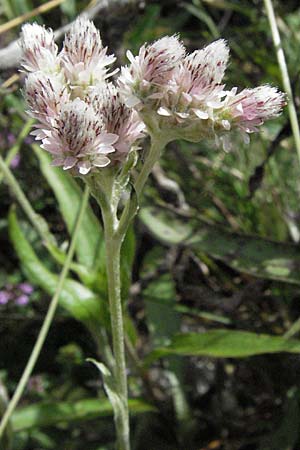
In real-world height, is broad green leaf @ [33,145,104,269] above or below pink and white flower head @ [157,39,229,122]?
below

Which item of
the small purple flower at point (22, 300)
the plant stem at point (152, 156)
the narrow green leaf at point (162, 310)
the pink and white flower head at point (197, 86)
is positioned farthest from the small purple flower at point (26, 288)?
the pink and white flower head at point (197, 86)

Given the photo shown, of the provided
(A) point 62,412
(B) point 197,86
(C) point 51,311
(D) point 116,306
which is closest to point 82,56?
(B) point 197,86

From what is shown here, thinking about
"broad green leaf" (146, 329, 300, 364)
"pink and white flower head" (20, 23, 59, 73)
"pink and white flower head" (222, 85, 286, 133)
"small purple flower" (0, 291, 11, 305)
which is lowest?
"small purple flower" (0, 291, 11, 305)

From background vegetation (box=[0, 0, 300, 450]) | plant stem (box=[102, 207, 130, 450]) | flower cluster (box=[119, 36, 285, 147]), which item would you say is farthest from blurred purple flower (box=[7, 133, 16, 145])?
flower cluster (box=[119, 36, 285, 147])

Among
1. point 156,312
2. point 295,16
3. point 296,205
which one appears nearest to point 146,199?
point 156,312

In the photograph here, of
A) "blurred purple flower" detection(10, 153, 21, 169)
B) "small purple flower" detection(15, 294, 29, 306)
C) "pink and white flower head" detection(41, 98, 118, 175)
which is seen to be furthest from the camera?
"blurred purple flower" detection(10, 153, 21, 169)

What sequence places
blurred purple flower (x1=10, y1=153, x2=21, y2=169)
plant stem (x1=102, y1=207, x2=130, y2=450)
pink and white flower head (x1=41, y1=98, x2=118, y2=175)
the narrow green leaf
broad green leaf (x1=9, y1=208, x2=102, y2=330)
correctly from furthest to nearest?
blurred purple flower (x1=10, y1=153, x2=21, y2=169) < the narrow green leaf < broad green leaf (x1=9, y1=208, x2=102, y2=330) < plant stem (x1=102, y1=207, x2=130, y2=450) < pink and white flower head (x1=41, y1=98, x2=118, y2=175)

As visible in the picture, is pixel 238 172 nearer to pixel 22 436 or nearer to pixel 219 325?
pixel 219 325

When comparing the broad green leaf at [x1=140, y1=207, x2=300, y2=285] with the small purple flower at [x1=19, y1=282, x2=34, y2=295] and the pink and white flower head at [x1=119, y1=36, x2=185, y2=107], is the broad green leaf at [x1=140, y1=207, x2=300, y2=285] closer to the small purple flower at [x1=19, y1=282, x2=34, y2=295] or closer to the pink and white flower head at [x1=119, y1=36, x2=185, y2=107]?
the small purple flower at [x1=19, y1=282, x2=34, y2=295]
